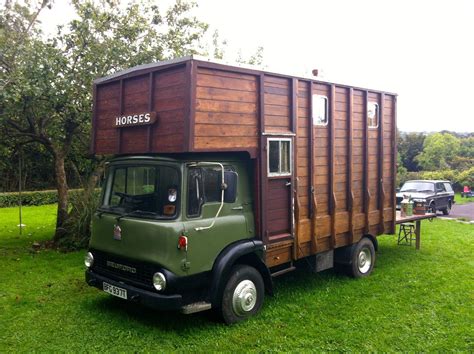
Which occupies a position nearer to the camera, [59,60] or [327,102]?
[327,102]

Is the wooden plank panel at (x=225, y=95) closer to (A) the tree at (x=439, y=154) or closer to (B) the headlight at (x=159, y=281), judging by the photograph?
(B) the headlight at (x=159, y=281)

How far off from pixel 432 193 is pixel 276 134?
1408 cm

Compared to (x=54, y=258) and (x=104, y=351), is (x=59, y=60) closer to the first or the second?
(x=54, y=258)

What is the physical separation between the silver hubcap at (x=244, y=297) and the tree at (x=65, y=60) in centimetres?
578

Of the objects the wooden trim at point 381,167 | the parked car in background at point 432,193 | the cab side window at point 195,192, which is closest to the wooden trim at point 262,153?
the cab side window at point 195,192

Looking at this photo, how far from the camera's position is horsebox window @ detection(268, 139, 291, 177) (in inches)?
237

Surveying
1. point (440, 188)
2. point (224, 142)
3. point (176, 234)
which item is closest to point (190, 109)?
point (224, 142)

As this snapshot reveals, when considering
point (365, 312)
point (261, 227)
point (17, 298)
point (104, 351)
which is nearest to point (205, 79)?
point (261, 227)

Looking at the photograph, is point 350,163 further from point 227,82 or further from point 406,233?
point 406,233

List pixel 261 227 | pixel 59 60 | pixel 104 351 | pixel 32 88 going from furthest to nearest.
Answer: pixel 59 60
pixel 32 88
pixel 261 227
pixel 104 351

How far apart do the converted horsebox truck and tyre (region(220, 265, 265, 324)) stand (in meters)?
0.01

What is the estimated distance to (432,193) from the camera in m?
17.7

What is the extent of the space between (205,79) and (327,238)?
11.5 ft

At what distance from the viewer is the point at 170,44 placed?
411 inches
